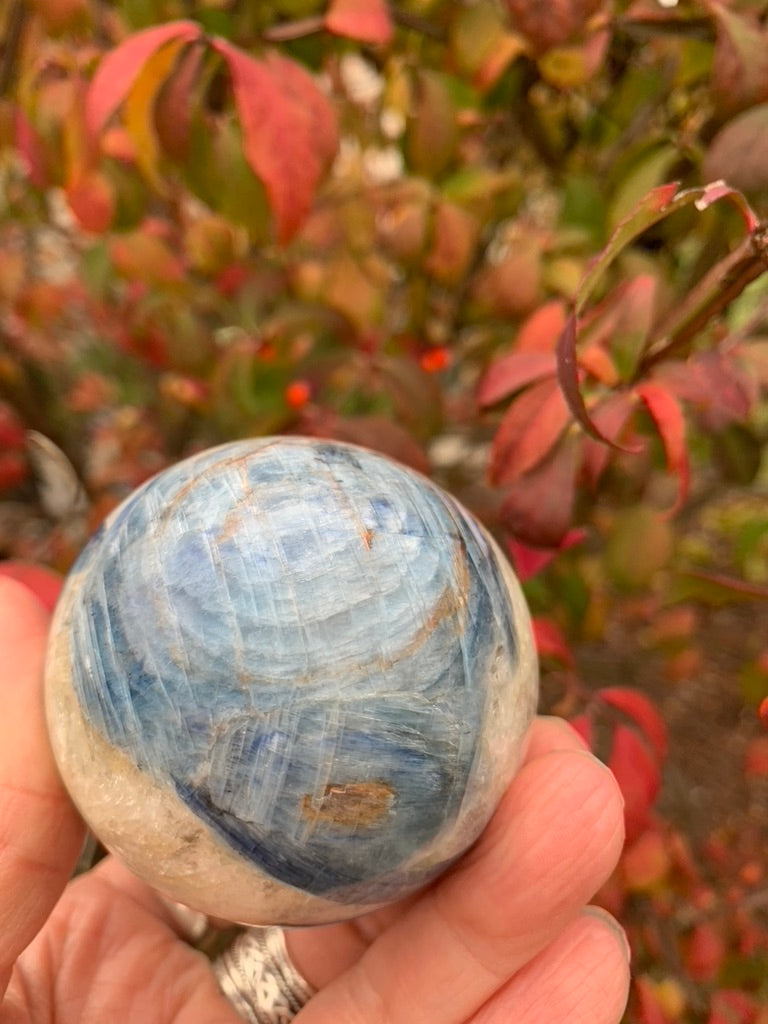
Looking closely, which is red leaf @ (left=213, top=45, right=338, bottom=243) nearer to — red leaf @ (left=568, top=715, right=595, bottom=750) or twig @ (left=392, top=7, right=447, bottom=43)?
twig @ (left=392, top=7, right=447, bottom=43)

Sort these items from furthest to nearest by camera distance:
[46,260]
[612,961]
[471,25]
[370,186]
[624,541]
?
[46,260], [370,186], [624,541], [471,25], [612,961]

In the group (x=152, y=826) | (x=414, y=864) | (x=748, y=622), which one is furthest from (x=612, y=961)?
(x=748, y=622)

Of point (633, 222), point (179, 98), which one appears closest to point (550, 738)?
point (633, 222)

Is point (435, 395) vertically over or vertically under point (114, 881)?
over

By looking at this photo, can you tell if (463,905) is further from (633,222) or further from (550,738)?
(633,222)

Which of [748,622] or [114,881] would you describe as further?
[748,622]

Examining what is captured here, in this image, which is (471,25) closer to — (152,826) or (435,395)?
(435,395)

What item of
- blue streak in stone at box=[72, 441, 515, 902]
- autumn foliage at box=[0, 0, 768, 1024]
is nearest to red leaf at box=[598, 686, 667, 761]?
autumn foliage at box=[0, 0, 768, 1024]

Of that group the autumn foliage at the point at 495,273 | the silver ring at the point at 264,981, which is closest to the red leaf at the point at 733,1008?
the autumn foliage at the point at 495,273
